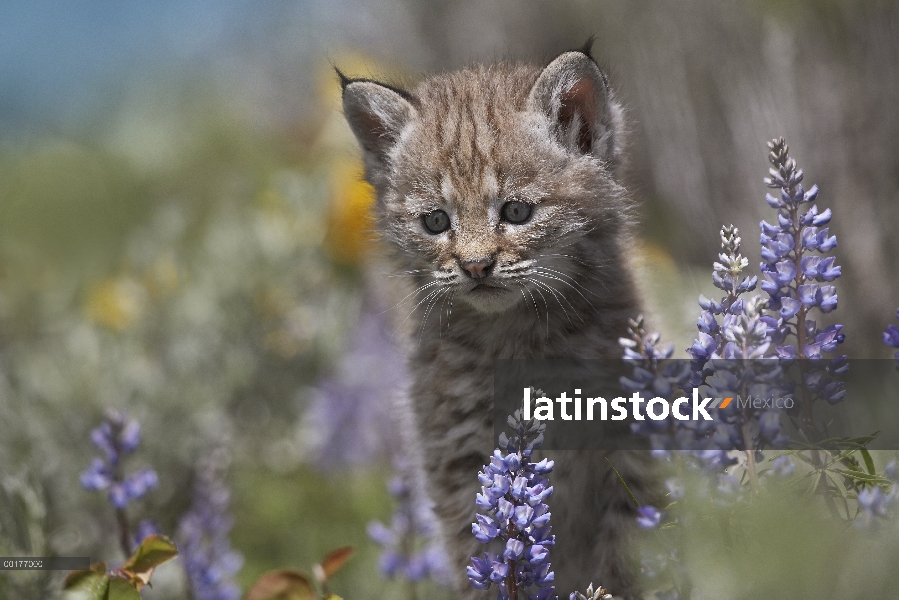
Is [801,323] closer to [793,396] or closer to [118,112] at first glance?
[793,396]

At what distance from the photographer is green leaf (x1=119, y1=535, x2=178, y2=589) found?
1615mm

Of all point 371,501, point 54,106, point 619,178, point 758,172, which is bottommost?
point 371,501

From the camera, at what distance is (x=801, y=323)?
4.79ft

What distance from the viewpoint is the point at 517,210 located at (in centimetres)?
211

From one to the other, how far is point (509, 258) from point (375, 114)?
658 millimetres

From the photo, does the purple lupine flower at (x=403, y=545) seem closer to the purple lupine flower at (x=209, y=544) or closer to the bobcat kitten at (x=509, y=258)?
the bobcat kitten at (x=509, y=258)

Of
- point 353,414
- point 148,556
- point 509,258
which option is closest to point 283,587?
point 148,556

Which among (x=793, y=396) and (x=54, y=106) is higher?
(x=54, y=106)

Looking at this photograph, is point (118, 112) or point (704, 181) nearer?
point (704, 181)

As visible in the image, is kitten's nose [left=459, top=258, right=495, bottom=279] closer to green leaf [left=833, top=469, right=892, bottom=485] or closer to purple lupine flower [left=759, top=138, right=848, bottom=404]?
purple lupine flower [left=759, top=138, right=848, bottom=404]

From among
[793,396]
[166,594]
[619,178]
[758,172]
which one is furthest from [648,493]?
[758,172]

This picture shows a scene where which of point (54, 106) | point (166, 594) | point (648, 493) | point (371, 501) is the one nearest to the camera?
point (648, 493)

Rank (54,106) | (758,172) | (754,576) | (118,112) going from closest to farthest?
(754,576)
(758,172)
(54,106)
(118,112)

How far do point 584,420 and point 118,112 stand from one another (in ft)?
21.2
